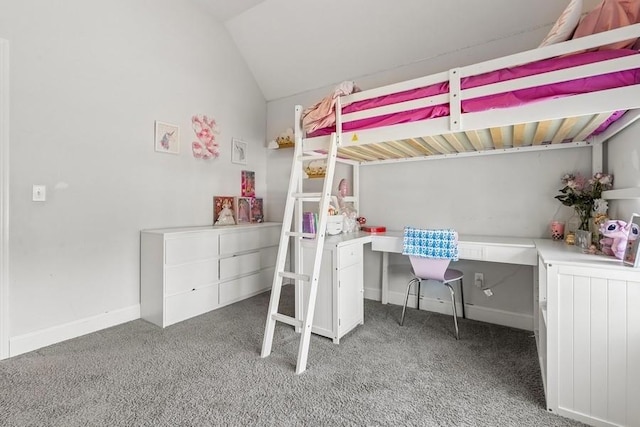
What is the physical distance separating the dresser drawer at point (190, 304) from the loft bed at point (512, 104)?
1.74 meters

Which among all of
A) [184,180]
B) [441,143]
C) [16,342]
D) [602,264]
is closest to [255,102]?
[184,180]

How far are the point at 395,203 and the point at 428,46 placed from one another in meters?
1.56

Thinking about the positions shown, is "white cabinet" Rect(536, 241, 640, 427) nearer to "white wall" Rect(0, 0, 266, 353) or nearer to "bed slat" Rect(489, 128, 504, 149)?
"bed slat" Rect(489, 128, 504, 149)

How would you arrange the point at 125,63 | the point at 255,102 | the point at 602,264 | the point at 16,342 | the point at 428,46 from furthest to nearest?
1. the point at 255,102
2. the point at 428,46
3. the point at 125,63
4. the point at 16,342
5. the point at 602,264

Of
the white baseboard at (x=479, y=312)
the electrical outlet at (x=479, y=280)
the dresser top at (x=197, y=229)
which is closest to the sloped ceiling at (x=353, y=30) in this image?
the dresser top at (x=197, y=229)

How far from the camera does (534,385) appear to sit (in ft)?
5.83

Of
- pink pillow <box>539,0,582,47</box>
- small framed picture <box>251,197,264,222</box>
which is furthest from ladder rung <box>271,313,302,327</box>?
pink pillow <box>539,0,582,47</box>

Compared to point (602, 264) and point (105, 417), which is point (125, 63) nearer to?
point (105, 417)

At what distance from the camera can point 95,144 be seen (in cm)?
255

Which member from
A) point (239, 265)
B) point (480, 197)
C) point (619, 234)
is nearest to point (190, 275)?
point (239, 265)

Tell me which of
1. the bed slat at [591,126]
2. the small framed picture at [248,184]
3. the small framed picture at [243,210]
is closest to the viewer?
the bed slat at [591,126]

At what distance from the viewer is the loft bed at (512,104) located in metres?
1.44

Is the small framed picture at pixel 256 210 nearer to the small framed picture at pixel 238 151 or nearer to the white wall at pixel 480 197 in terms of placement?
the small framed picture at pixel 238 151

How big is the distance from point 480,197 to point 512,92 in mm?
1368
